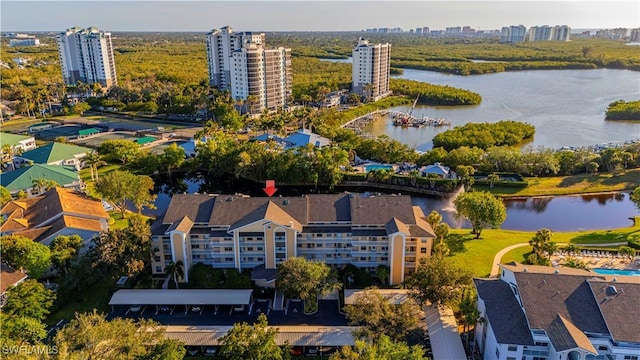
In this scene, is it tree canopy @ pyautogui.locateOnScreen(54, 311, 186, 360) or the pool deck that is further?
the pool deck

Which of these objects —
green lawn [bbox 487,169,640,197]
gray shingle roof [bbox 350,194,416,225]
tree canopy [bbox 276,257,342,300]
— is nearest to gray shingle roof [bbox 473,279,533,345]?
gray shingle roof [bbox 350,194,416,225]

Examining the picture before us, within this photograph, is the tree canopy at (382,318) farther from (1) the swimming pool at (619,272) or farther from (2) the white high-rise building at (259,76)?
(2) the white high-rise building at (259,76)

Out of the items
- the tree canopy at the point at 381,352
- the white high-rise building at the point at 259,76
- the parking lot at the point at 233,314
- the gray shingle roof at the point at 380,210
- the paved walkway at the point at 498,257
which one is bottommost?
the parking lot at the point at 233,314

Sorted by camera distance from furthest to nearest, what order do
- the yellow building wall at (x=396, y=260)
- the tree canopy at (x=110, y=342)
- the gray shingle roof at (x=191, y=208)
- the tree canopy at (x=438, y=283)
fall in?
the gray shingle roof at (x=191, y=208) < the yellow building wall at (x=396, y=260) < the tree canopy at (x=438, y=283) < the tree canopy at (x=110, y=342)

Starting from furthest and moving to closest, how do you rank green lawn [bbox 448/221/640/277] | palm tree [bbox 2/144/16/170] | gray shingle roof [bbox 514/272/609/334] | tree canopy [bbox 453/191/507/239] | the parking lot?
palm tree [bbox 2/144/16/170]
tree canopy [bbox 453/191/507/239]
green lawn [bbox 448/221/640/277]
the parking lot
gray shingle roof [bbox 514/272/609/334]

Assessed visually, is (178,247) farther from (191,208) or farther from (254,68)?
(254,68)

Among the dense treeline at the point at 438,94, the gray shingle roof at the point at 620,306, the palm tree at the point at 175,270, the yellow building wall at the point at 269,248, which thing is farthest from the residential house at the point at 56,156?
the dense treeline at the point at 438,94

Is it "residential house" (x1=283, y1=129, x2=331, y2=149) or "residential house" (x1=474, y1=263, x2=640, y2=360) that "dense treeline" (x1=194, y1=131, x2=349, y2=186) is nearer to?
"residential house" (x1=283, y1=129, x2=331, y2=149)
